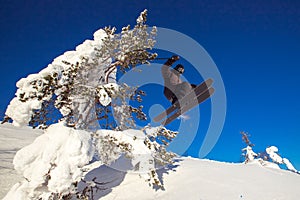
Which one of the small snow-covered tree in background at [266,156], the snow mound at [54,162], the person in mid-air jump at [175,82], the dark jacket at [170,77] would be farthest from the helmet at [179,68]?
the small snow-covered tree in background at [266,156]

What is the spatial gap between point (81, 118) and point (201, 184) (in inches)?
153

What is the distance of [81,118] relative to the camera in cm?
706

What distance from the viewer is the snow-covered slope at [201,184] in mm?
6176

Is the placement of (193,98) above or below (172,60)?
below

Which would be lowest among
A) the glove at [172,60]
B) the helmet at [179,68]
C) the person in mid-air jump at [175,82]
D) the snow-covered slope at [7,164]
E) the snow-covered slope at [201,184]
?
the snow-covered slope at [201,184]

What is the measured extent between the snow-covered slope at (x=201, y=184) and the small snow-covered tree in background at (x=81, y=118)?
1.59 feet

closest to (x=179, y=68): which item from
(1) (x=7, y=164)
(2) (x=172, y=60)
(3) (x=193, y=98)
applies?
A: (2) (x=172, y=60)

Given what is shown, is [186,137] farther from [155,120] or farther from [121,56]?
[121,56]

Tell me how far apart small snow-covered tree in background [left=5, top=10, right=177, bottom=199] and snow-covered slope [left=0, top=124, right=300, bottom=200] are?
486mm

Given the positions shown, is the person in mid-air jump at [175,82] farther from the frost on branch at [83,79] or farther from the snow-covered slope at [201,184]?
the snow-covered slope at [201,184]

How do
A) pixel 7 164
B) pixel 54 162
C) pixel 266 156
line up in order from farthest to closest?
pixel 266 156 → pixel 7 164 → pixel 54 162

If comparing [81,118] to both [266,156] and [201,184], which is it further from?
[266,156]

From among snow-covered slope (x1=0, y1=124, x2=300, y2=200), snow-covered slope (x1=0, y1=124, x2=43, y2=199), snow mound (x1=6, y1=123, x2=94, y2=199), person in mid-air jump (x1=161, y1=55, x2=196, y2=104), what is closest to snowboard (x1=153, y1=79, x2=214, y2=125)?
person in mid-air jump (x1=161, y1=55, x2=196, y2=104)

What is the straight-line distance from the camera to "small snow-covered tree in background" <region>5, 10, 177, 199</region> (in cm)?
529
